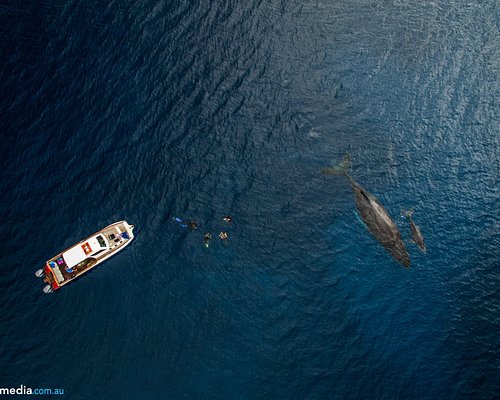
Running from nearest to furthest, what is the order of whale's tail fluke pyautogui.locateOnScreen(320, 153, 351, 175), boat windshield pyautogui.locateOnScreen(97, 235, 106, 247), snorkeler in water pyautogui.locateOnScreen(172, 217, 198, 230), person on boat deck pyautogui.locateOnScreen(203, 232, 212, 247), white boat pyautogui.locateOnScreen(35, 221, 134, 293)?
white boat pyautogui.locateOnScreen(35, 221, 134, 293) < boat windshield pyautogui.locateOnScreen(97, 235, 106, 247) < person on boat deck pyautogui.locateOnScreen(203, 232, 212, 247) < snorkeler in water pyautogui.locateOnScreen(172, 217, 198, 230) < whale's tail fluke pyautogui.locateOnScreen(320, 153, 351, 175)

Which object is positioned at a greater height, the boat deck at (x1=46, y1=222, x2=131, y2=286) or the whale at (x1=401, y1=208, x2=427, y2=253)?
the boat deck at (x1=46, y1=222, x2=131, y2=286)

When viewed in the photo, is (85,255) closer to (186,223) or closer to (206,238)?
(186,223)

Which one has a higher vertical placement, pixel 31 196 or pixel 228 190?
pixel 31 196

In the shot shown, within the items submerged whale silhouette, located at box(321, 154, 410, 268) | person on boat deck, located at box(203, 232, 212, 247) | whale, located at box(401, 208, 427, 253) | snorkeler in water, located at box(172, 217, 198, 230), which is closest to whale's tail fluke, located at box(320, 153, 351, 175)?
submerged whale silhouette, located at box(321, 154, 410, 268)

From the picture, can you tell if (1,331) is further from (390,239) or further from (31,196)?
(390,239)

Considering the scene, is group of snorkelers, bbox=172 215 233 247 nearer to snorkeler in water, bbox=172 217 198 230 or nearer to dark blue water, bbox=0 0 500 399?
snorkeler in water, bbox=172 217 198 230

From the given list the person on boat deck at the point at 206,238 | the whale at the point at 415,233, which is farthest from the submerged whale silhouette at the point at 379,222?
the person on boat deck at the point at 206,238

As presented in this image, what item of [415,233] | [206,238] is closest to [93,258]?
[206,238]

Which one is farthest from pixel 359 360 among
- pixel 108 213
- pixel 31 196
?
pixel 31 196

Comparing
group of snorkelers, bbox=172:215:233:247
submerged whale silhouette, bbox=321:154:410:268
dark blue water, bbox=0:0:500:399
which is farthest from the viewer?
submerged whale silhouette, bbox=321:154:410:268
